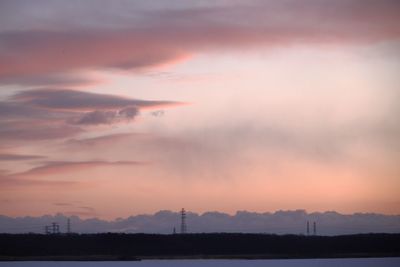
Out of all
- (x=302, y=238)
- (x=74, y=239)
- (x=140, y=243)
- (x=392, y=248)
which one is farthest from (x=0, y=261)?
(x=392, y=248)

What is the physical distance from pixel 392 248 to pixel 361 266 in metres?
23.0

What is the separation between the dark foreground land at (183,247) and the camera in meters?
76.3

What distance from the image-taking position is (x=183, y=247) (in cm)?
7950

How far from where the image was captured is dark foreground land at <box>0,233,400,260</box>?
3004 inches

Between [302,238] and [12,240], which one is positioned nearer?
[12,240]

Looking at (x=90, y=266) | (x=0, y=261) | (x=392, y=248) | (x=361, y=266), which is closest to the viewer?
(x=361, y=266)

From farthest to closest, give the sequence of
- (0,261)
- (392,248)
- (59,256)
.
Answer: (392,248)
(59,256)
(0,261)

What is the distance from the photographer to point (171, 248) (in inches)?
3135

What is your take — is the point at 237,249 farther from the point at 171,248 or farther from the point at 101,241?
the point at 101,241

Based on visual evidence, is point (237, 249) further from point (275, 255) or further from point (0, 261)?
point (0, 261)

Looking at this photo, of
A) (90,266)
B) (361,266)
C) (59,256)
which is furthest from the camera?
(59,256)

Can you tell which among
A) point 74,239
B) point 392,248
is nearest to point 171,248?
point 74,239

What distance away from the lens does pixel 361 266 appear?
202 ft

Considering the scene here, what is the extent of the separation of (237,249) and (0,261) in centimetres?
2361
